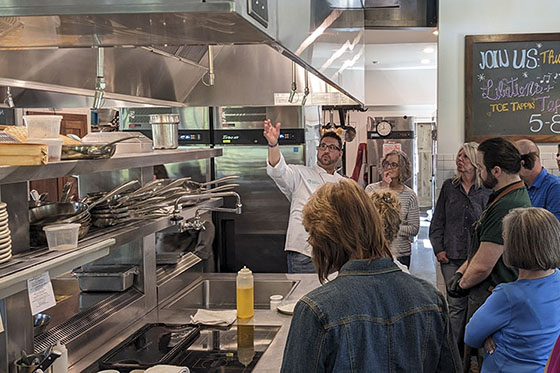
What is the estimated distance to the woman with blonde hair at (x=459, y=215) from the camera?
473 cm

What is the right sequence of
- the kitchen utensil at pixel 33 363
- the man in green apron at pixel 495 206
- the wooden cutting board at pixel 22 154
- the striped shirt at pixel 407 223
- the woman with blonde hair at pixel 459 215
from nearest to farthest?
the wooden cutting board at pixel 22 154 → the kitchen utensil at pixel 33 363 → the man in green apron at pixel 495 206 → the woman with blonde hair at pixel 459 215 → the striped shirt at pixel 407 223

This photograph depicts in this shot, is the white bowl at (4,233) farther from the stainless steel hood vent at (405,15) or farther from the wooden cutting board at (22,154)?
the stainless steel hood vent at (405,15)

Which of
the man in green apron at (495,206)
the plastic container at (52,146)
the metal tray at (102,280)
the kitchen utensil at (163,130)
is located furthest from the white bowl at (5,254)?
the man in green apron at (495,206)

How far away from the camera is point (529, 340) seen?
2.83 meters

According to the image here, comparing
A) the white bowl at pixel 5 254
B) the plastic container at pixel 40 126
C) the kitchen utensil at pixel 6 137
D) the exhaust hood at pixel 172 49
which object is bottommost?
the white bowl at pixel 5 254

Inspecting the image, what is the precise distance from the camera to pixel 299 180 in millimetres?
4496

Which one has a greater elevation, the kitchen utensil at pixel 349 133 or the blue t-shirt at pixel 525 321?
the kitchen utensil at pixel 349 133

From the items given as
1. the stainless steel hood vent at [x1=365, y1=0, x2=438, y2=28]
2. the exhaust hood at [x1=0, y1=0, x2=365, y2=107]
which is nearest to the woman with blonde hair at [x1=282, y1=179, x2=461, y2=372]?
the exhaust hood at [x1=0, y1=0, x2=365, y2=107]

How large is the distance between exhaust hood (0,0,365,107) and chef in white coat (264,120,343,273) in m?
0.55

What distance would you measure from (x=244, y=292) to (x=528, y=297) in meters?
1.27

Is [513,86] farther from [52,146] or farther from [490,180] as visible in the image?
[52,146]

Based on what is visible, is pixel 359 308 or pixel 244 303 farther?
pixel 244 303

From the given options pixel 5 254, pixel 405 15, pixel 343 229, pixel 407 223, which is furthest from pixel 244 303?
pixel 405 15

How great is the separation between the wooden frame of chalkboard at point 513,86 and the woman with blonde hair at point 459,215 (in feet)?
1.78
